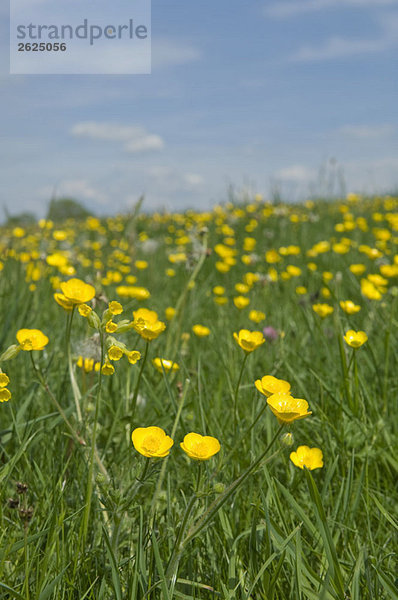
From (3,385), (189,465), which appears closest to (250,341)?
(189,465)

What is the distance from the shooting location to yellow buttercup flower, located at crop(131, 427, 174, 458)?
3.19 feet

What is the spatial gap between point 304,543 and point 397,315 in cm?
218

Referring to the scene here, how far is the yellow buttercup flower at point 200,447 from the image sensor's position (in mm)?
971

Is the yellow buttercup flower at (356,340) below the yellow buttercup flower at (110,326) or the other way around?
below

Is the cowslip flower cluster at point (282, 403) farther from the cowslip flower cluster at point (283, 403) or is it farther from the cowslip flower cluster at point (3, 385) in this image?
the cowslip flower cluster at point (3, 385)

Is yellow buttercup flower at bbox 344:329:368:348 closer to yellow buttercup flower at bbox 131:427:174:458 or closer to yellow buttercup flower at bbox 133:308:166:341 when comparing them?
yellow buttercup flower at bbox 133:308:166:341

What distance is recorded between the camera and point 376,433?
A: 1703mm

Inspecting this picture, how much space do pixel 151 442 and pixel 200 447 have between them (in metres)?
0.09

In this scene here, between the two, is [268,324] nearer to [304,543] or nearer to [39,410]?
[39,410]

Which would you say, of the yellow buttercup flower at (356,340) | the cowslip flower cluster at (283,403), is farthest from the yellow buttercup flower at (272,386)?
the yellow buttercup flower at (356,340)

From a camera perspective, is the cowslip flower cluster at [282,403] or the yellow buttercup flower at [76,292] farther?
the yellow buttercup flower at [76,292]

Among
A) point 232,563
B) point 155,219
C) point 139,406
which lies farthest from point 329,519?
point 155,219

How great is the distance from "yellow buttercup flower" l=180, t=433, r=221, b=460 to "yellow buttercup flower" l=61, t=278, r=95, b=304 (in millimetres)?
418

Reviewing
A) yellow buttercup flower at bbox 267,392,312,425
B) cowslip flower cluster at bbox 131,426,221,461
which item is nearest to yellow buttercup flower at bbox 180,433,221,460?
cowslip flower cluster at bbox 131,426,221,461
